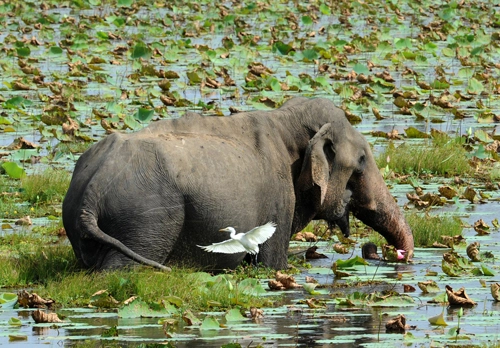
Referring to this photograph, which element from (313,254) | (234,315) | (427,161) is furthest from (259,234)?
(427,161)

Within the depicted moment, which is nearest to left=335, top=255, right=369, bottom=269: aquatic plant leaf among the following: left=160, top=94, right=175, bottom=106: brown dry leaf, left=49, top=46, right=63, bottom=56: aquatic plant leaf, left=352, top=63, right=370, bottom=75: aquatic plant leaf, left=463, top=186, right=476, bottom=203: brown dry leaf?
left=463, top=186, right=476, bottom=203: brown dry leaf

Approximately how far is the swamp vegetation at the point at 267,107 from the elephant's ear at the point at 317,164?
684 millimetres

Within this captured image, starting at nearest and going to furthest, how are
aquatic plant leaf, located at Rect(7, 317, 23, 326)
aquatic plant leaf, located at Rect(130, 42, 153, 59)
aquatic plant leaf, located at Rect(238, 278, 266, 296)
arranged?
aquatic plant leaf, located at Rect(7, 317, 23, 326)
aquatic plant leaf, located at Rect(238, 278, 266, 296)
aquatic plant leaf, located at Rect(130, 42, 153, 59)

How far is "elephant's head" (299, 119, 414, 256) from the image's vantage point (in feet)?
35.3

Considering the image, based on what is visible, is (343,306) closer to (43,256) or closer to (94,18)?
(43,256)

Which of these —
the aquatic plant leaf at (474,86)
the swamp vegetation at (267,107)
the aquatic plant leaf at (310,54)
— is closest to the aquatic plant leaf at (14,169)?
the swamp vegetation at (267,107)

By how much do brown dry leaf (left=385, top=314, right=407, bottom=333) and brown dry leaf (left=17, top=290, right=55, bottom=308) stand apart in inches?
91.3

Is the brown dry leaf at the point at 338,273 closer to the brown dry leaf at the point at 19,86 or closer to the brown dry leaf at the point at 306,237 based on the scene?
the brown dry leaf at the point at 306,237

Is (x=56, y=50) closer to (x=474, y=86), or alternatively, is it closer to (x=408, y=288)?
(x=474, y=86)

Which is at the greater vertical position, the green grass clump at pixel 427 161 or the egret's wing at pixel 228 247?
the egret's wing at pixel 228 247

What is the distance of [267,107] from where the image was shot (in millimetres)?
17625

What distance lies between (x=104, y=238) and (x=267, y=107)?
8559mm

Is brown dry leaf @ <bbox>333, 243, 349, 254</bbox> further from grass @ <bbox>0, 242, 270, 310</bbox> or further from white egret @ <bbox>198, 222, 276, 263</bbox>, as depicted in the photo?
white egret @ <bbox>198, 222, 276, 263</bbox>

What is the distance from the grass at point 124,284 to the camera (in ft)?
28.8
